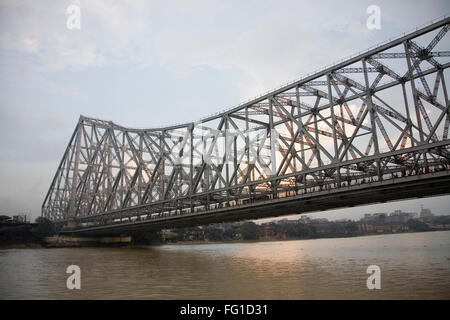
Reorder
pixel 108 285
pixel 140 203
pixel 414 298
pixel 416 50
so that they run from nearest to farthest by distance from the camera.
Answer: pixel 414 298, pixel 108 285, pixel 416 50, pixel 140 203

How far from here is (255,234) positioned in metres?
175

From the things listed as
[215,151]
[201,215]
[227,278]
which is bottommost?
[227,278]

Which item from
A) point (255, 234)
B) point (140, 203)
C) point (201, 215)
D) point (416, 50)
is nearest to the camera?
point (416, 50)

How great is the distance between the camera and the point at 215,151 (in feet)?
178

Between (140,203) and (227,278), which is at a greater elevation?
(140,203)

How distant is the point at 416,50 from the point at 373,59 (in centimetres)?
397

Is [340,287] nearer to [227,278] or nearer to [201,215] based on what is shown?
[227,278]

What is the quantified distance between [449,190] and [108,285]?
29.9 meters

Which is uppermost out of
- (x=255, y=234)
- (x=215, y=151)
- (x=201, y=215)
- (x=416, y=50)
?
(x=416, y=50)

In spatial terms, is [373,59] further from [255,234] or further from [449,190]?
[255,234]

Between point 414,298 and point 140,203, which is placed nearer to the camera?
point 414,298
